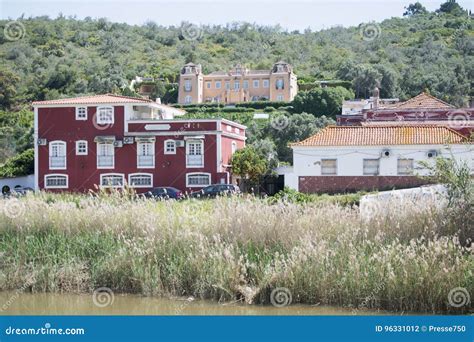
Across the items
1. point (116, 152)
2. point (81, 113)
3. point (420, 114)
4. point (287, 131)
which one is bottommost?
point (116, 152)

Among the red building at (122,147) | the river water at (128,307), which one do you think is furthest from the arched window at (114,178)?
the river water at (128,307)

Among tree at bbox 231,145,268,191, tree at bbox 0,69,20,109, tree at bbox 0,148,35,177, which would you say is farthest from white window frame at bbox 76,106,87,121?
tree at bbox 0,69,20,109

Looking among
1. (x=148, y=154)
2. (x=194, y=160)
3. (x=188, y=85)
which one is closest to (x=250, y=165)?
(x=194, y=160)

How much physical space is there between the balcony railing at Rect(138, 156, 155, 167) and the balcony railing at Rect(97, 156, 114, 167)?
1.74 m

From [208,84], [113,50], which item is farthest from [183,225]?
[113,50]

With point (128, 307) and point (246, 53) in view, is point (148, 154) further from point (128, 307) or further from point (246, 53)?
point (246, 53)

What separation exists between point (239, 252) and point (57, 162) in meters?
32.1

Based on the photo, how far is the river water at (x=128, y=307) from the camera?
14305 mm

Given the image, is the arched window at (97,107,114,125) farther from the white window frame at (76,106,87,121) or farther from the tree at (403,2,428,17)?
the tree at (403,2,428,17)

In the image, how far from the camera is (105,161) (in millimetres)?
45062

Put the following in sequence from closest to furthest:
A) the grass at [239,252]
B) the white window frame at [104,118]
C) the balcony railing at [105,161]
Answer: the grass at [239,252]
the balcony railing at [105,161]
the white window frame at [104,118]

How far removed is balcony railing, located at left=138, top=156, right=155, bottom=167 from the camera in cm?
4444

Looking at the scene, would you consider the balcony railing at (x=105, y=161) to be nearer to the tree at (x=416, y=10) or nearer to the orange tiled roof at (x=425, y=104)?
the orange tiled roof at (x=425, y=104)

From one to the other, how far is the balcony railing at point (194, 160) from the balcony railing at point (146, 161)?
6.92 ft
